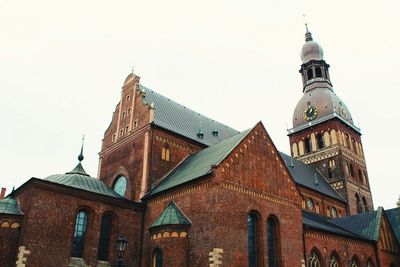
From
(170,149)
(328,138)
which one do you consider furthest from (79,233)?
(328,138)

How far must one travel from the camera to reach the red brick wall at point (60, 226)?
78.4ft

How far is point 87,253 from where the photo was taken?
25.9 meters

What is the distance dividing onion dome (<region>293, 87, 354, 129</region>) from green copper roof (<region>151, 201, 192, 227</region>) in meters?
35.1

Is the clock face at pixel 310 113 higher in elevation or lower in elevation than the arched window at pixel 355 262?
higher

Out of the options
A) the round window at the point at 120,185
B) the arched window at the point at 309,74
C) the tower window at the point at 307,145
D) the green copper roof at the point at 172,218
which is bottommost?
the green copper roof at the point at 172,218

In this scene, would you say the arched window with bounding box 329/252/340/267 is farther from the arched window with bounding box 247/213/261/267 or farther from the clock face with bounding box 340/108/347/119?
the clock face with bounding box 340/108/347/119

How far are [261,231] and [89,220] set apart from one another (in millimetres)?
11492

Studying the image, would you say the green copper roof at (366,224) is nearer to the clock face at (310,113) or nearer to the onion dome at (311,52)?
the clock face at (310,113)

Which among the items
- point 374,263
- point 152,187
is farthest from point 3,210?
point 374,263

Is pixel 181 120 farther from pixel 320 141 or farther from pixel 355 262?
pixel 320 141

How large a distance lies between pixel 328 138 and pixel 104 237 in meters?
36.7

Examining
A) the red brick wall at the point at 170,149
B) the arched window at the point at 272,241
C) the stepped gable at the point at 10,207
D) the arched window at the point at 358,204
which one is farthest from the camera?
the arched window at the point at 358,204

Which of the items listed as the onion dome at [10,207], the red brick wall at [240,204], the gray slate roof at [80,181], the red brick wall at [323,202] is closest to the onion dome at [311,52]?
the red brick wall at [323,202]

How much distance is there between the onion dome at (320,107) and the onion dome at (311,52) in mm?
6360
